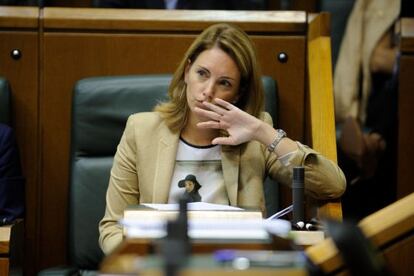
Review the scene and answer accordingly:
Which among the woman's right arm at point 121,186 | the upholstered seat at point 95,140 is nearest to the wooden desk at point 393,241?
the woman's right arm at point 121,186

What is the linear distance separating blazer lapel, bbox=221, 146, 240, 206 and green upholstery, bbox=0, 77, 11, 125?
61cm

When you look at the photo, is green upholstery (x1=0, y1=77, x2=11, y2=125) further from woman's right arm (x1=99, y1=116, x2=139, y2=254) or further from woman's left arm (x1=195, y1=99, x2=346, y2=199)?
woman's left arm (x1=195, y1=99, x2=346, y2=199)

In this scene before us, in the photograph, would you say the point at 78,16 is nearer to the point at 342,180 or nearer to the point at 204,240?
the point at 342,180

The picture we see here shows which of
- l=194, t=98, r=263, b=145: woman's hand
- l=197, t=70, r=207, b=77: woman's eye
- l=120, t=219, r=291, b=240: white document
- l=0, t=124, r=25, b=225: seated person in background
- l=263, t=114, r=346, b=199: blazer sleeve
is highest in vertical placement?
l=120, t=219, r=291, b=240: white document

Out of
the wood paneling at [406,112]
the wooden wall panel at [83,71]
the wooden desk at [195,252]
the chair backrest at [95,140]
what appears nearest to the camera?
the wooden desk at [195,252]

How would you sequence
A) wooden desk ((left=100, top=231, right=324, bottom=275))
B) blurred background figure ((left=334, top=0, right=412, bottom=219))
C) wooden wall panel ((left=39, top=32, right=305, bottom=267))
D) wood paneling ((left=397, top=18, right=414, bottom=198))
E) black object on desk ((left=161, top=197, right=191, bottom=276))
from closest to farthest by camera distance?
black object on desk ((left=161, top=197, right=191, bottom=276)), wooden desk ((left=100, top=231, right=324, bottom=275)), wooden wall panel ((left=39, top=32, right=305, bottom=267)), wood paneling ((left=397, top=18, right=414, bottom=198)), blurred background figure ((left=334, top=0, right=412, bottom=219))

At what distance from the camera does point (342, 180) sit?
2070mm

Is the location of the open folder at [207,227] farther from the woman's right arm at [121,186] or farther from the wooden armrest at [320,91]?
the wooden armrest at [320,91]

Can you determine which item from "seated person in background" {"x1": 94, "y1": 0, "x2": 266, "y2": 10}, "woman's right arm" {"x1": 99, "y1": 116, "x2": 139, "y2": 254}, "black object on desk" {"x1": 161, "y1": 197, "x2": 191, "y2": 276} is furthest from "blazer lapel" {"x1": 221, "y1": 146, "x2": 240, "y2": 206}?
"black object on desk" {"x1": 161, "y1": 197, "x2": 191, "y2": 276}

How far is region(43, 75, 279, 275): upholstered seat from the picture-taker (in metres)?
2.22

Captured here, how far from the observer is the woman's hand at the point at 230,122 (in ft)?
6.60

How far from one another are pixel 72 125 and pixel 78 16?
358 mm

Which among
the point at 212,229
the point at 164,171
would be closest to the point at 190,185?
the point at 164,171

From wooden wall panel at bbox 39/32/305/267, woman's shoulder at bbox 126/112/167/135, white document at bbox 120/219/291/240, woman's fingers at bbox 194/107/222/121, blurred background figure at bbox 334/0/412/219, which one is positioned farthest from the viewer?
blurred background figure at bbox 334/0/412/219
